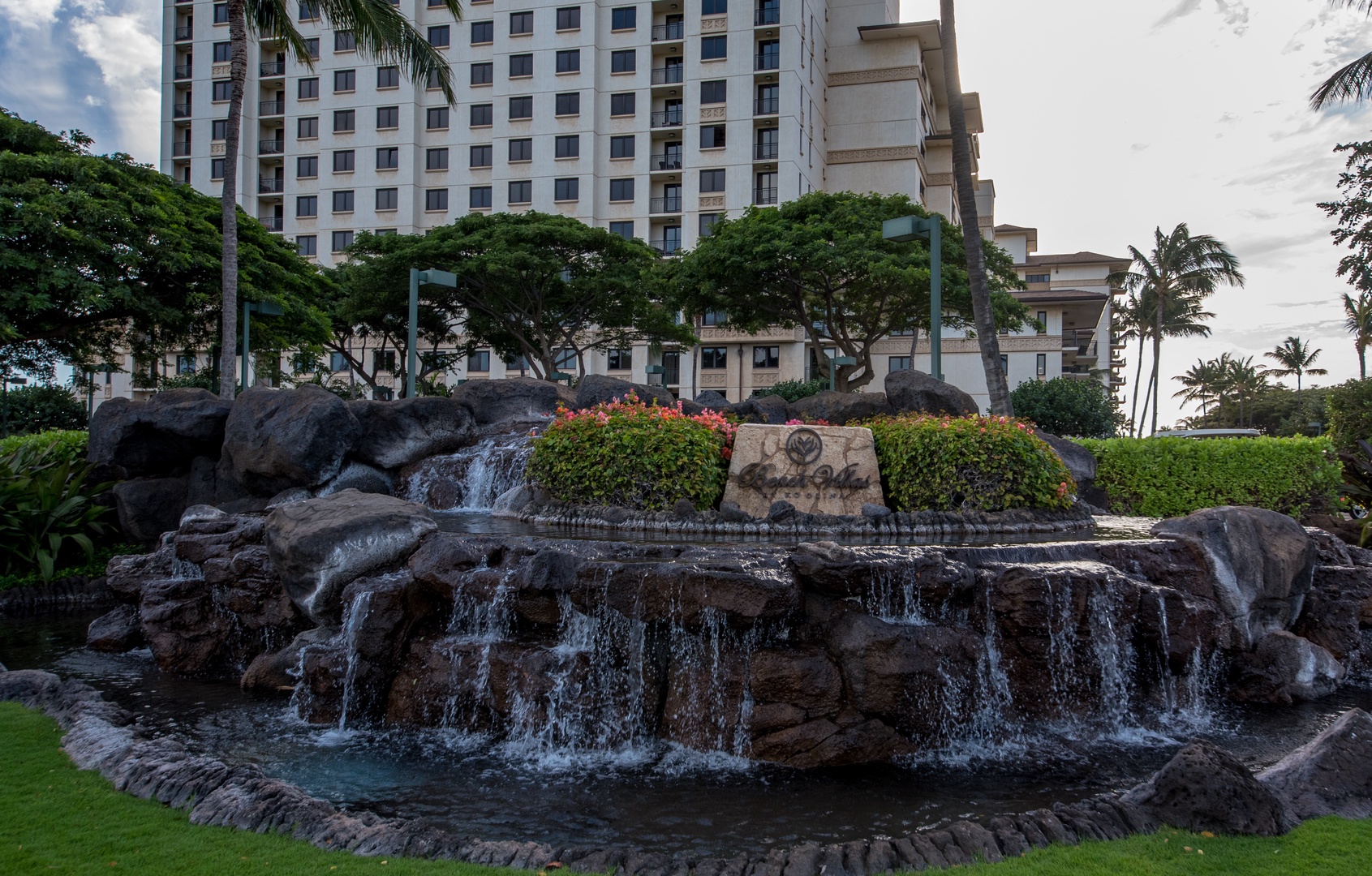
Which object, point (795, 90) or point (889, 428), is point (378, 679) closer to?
point (889, 428)

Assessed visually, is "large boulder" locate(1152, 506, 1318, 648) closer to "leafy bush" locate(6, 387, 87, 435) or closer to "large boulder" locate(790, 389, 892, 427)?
"large boulder" locate(790, 389, 892, 427)

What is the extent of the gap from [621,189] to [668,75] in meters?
7.41

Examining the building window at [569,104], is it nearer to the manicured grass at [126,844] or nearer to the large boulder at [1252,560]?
the large boulder at [1252,560]

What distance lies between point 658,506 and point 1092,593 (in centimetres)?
550

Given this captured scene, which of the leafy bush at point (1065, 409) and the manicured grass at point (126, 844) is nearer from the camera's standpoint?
the manicured grass at point (126, 844)

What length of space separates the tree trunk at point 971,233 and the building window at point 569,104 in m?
39.3

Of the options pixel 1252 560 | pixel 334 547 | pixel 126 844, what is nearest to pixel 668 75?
pixel 334 547

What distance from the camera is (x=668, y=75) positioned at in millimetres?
53375

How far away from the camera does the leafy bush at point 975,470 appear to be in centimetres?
1186

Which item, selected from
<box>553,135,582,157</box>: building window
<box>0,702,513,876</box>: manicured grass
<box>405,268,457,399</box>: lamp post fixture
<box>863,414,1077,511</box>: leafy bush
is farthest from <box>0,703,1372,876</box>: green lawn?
<box>553,135,582,157</box>: building window

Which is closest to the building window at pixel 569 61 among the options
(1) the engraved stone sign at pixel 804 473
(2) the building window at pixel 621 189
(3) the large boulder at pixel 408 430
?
(2) the building window at pixel 621 189

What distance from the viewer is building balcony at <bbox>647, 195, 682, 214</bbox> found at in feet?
174

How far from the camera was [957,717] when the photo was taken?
7.38 metres

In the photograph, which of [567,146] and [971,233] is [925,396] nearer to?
[971,233]
